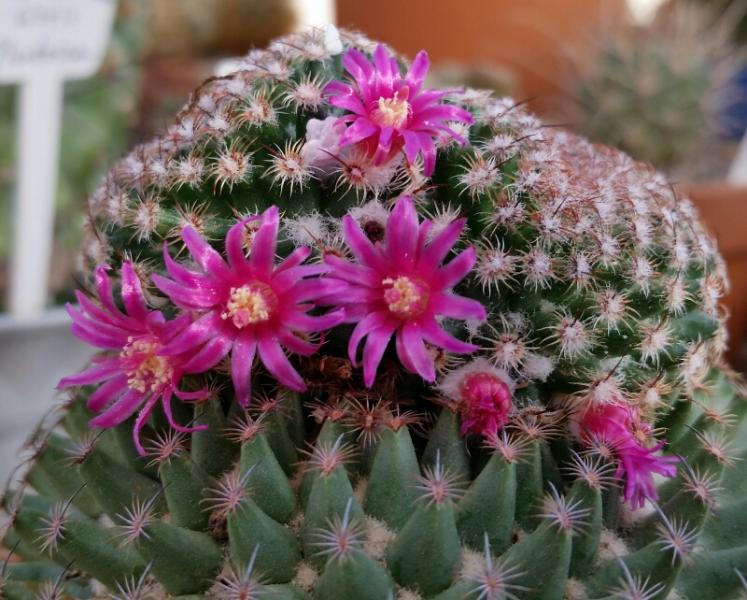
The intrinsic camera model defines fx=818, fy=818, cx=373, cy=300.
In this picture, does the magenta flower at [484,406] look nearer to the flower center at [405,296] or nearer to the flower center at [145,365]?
the flower center at [405,296]

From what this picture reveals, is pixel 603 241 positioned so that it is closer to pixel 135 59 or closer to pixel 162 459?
pixel 162 459

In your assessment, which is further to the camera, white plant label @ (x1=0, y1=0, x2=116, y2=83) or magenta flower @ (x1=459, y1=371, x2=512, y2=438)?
white plant label @ (x1=0, y1=0, x2=116, y2=83)

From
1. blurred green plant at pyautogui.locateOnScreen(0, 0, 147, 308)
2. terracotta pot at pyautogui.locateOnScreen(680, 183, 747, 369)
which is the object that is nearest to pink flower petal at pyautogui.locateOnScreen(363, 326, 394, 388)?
terracotta pot at pyautogui.locateOnScreen(680, 183, 747, 369)

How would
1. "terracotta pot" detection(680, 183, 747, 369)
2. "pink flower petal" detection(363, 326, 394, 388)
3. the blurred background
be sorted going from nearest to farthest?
"pink flower petal" detection(363, 326, 394, 388), "terracotta pot" detection(680, 183, 747, 369), the blurred background

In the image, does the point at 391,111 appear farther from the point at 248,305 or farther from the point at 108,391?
the point at 108,391

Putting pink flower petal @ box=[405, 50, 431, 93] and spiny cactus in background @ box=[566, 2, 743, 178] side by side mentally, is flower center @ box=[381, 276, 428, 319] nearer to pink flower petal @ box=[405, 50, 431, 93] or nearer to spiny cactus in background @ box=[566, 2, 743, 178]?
pink flower petal @ box=[405, 50, 431, 93]

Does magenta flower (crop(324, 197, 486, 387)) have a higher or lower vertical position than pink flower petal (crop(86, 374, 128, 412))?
higher

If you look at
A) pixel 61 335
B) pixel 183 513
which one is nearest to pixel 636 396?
pixel 183 513

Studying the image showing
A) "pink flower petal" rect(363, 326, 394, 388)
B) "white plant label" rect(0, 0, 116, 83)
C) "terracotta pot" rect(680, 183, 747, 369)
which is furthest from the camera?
"terracotta pot" rect(680, 183, 747, 369)

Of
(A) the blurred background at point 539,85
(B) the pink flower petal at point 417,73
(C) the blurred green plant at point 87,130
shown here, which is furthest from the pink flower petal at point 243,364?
(C) the blurred green plant at point 87,130
